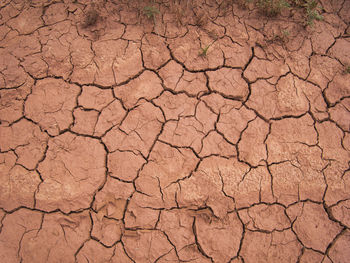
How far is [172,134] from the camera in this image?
2.01 metres

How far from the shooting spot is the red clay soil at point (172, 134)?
176 centimetres

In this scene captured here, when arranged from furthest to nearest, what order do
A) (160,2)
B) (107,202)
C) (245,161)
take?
(160,2), (245,161), (107,202)

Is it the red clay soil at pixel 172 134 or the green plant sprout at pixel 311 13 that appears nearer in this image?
the red clay soil at pixel 172 134

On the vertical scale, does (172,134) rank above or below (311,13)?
below

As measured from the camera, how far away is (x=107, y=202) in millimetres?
1805

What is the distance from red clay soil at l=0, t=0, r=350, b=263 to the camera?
176cm

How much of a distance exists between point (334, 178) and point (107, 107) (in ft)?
6.67

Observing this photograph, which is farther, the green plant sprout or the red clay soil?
the green plant sprout

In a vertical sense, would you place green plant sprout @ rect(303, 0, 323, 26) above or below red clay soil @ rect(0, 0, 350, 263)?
above

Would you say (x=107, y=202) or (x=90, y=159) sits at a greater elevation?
(x=90, y=159)

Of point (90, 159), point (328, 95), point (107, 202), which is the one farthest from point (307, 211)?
point (90, 159)

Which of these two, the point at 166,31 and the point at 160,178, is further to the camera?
the point at 166,31

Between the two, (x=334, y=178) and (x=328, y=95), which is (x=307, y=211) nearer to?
(x=334, y=178)

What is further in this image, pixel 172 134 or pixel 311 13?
pixel 311 13
